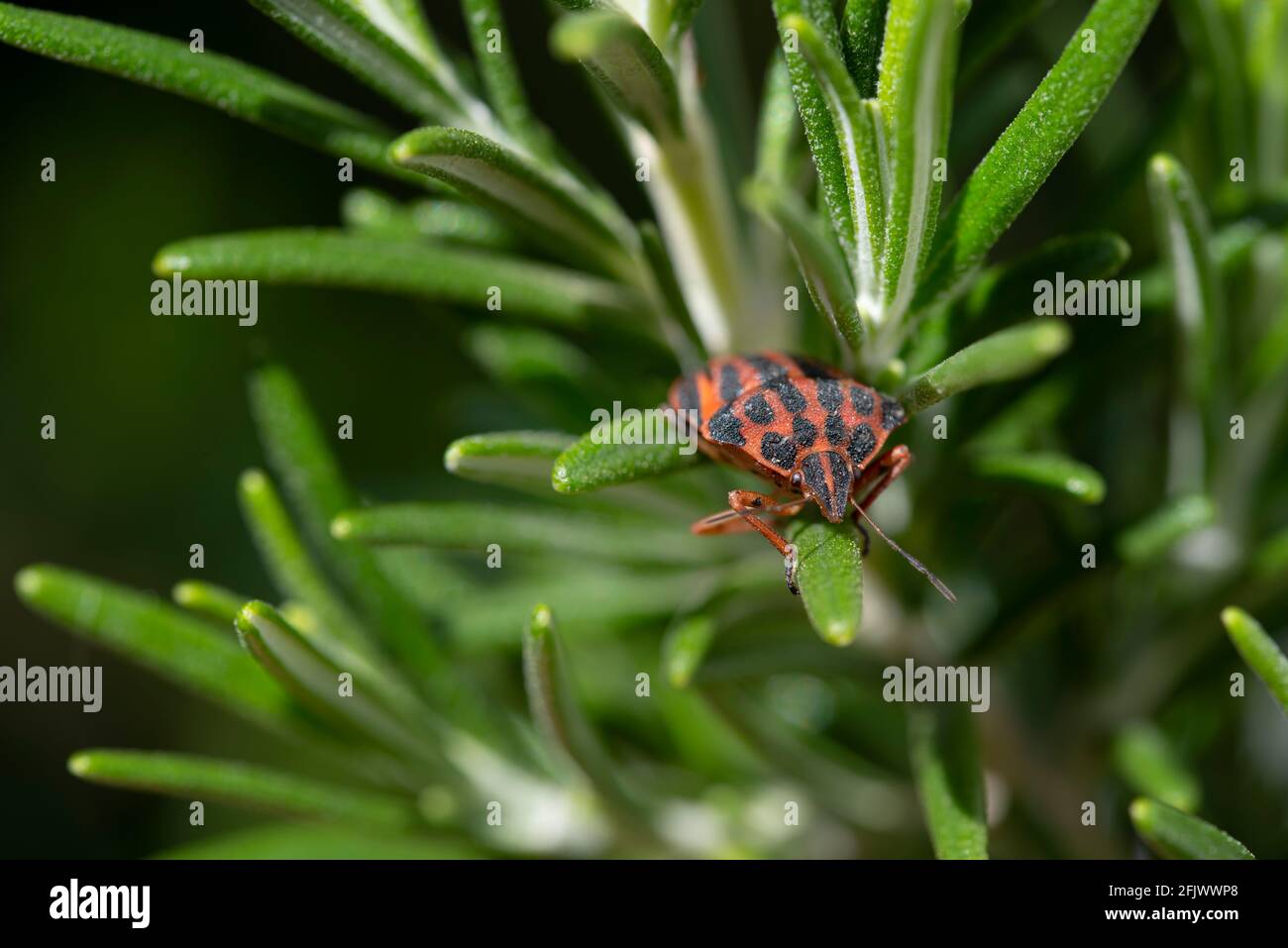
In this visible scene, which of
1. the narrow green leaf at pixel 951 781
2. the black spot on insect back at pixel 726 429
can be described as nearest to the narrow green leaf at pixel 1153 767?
the narrow green leaf at pixel 951 781

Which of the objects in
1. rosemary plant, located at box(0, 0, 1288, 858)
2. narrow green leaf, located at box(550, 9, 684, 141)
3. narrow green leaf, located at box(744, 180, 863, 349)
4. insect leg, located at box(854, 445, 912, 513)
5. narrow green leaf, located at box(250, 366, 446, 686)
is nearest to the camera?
narrow green leaf, located at box(550, 9, 684, 141)

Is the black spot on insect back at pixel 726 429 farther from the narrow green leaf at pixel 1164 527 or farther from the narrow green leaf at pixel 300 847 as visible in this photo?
the narrow green leaf at pixel 300 847

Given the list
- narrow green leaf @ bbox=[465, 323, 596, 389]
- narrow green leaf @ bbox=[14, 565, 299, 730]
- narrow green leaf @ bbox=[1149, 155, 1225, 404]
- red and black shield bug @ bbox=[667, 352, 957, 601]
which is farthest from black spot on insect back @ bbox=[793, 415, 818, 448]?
narrow green leaf @ bbox=[14, 565, 299, 730]

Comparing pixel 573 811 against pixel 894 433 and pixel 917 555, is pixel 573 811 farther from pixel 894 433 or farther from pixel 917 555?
pixel 894 433

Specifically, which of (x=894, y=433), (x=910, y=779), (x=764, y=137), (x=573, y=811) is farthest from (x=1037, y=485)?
(x=573, y=811)

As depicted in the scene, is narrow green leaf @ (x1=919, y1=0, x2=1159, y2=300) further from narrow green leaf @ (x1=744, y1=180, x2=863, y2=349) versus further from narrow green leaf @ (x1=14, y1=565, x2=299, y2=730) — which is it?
narrow green leaf @ (x1=14, y1=565, x2=299, y2=730)

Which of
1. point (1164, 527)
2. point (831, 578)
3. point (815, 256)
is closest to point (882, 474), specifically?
point (831, 578)
